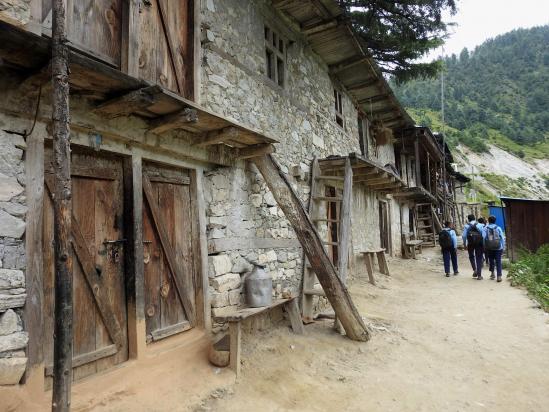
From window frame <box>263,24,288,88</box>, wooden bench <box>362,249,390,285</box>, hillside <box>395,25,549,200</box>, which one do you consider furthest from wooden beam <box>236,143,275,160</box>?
hillside <box>395,25,549,200</box>

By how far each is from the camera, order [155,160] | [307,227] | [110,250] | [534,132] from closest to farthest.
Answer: [110,250]
[155,160]
[307,227]
[534,132]

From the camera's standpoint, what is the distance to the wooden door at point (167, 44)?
11.2 feet

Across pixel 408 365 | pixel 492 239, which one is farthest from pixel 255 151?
pixel 492 239

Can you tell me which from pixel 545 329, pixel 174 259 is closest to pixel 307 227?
pixel 174 259

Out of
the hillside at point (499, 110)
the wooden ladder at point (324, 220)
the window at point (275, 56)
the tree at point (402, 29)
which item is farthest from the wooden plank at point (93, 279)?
the hillside at point (499, 110)

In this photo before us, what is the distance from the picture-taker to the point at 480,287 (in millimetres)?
8312

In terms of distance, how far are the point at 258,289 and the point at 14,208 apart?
A: 2.76 meters

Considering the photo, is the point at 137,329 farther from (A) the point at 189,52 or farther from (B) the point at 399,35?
(B) the point at 399,35

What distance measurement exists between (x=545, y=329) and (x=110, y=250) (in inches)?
236

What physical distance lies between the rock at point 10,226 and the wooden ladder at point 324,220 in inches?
145

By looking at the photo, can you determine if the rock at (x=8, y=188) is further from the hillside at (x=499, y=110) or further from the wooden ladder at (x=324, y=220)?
the hillside at (x=499, y=110)

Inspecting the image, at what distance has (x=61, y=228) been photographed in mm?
2012

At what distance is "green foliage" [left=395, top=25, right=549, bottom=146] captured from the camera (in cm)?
4697

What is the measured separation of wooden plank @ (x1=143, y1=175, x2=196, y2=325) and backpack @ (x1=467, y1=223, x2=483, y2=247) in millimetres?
7981
